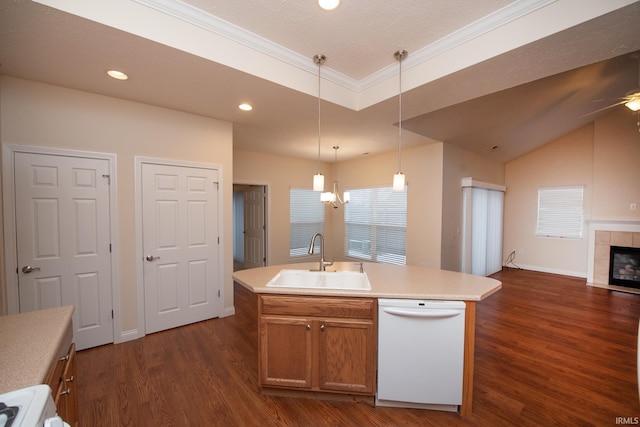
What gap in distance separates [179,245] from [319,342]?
2.13 meters

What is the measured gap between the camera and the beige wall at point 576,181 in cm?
472

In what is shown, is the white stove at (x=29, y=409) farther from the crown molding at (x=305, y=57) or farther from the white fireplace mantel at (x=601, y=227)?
the white fireplace mantel at (x=601, y=227)

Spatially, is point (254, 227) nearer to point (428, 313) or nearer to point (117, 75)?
point (117, 75)

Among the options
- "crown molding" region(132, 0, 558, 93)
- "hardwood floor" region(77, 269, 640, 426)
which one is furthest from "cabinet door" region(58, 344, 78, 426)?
"crown molding" region(132, 0, 558, 93)

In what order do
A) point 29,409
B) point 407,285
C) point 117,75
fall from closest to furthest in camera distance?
1. point 29,409
2. point 407,285
3. point 117,75

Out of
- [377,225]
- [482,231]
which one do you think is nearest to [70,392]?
[377,225]

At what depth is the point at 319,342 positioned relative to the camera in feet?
6.16

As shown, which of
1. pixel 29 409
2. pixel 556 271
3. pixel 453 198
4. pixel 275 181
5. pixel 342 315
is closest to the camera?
pixel 29 409

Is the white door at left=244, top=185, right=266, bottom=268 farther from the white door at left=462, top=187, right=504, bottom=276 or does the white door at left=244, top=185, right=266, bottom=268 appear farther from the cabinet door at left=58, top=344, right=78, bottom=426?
the white door at left=462, top=187, right=504, bottom=276

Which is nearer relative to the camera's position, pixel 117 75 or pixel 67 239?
pixel 117 75

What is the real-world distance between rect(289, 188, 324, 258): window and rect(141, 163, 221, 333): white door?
98.3 inches

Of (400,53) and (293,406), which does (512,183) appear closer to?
(400,53)

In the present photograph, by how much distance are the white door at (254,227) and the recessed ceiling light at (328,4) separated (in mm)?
3926

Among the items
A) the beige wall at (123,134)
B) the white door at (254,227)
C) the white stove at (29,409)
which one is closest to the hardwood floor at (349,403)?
the beige wall at (123,134)
